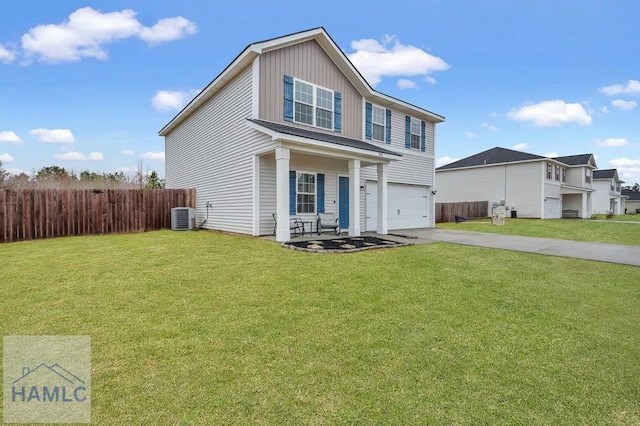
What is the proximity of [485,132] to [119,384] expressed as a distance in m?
32.2

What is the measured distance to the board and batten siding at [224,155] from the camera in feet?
34.7

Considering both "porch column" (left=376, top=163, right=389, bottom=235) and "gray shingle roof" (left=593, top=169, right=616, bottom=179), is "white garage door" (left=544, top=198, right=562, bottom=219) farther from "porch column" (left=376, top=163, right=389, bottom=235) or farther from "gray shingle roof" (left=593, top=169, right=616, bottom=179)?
"porch column" (left=376, top=163, right=389, bottom=235)

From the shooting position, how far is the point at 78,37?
1274 cm

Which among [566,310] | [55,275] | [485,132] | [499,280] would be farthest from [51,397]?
[485,132]

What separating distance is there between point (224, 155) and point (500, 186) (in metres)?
25.7

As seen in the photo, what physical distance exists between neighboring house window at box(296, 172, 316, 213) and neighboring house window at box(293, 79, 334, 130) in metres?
2.03

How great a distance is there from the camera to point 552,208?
→ 2811 centimetres

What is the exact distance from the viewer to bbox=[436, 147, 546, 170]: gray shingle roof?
1081 inches

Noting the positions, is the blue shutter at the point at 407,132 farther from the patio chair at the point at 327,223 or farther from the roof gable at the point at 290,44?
the patio chair at the point at 327,223

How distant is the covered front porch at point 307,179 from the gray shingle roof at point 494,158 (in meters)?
21.4

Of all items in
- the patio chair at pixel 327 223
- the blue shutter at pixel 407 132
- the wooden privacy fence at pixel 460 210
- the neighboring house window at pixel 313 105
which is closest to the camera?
the patio chair at pixel 327 223

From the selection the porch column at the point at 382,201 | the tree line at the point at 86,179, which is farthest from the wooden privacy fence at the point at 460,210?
the tree line at the point at 86,179

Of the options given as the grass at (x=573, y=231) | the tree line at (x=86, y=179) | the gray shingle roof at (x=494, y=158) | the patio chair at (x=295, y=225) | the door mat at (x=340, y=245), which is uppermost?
the gray shingle roof at (x=494, y=158)

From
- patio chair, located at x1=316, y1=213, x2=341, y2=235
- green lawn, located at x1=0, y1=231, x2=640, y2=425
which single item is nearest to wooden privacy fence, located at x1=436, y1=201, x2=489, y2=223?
patio chair, located at x1=316, y1=213, x2=341, y2=235
